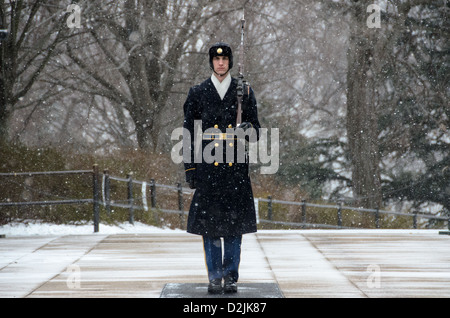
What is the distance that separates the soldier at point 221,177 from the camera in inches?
252

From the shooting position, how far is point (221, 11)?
851 inches

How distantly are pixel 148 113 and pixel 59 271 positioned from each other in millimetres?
15458

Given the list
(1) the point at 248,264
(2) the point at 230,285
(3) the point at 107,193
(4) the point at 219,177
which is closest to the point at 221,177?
(4) the point at 219,177

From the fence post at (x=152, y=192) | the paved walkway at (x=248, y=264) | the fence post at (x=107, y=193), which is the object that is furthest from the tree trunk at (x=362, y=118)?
the paved walkway at (x=248, y=264)

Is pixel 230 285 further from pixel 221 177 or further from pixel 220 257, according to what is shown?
pixel 221 177

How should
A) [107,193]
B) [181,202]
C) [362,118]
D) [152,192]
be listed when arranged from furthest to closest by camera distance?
1. [362,118]
2. [181,202]
3. [152,192]
4. [107,193]

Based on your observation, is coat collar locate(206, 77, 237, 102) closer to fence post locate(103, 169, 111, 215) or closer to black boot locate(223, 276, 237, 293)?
black boot locate(223, 276, 237, 293)

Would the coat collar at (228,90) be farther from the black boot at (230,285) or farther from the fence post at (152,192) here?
the fence post at (152,192)

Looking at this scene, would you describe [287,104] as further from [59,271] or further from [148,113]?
[59,271]

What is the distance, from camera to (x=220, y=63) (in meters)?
6.41

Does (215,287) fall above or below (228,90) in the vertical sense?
below

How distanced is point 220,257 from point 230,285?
257mm

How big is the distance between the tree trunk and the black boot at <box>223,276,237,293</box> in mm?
15778

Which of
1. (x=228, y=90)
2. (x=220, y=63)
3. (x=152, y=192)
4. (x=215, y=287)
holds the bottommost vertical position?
(x=215, y=287)
